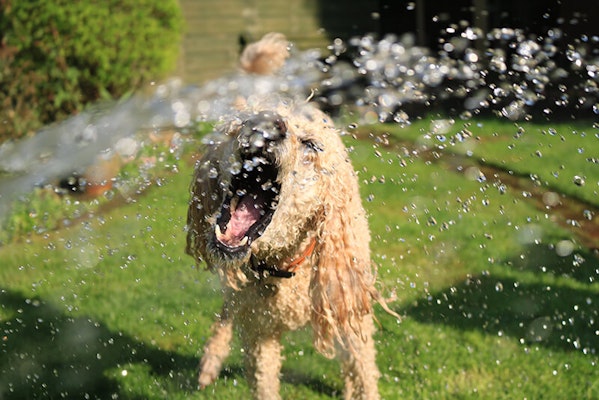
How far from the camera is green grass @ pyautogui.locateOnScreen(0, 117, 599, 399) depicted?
3238 mm

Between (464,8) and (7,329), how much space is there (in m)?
10.7

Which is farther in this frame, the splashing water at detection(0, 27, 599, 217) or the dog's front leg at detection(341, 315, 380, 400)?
the splashing water at detection(0, 27, 599, 217)

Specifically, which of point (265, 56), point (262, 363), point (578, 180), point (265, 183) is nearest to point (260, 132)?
point (265, 183)

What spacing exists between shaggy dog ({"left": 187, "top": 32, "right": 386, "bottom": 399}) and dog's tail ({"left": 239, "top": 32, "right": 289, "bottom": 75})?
1203 mm

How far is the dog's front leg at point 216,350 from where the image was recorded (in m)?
3.27

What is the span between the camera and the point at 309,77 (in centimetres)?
1089

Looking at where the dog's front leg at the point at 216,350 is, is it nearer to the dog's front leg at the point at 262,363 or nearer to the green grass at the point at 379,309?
the green grass at the point at 379,309

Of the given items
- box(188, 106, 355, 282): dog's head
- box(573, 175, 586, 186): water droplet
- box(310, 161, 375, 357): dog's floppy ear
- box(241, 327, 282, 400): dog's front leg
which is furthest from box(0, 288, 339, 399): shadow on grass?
box(573, 175, 586, 186): water droplet

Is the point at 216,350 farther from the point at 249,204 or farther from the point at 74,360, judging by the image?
the point at 249,204

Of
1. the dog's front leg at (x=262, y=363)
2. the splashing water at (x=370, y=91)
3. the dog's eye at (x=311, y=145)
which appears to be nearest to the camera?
the dog's eye at (x=311, y=145)

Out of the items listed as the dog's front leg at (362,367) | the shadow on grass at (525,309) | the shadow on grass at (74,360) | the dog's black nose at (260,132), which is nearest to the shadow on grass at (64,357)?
the shadow on grass at (74,360)

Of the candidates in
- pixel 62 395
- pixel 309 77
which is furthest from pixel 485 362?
pixel 309 77

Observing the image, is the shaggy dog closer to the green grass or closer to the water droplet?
the green grass

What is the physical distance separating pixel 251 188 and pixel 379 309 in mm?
1919
